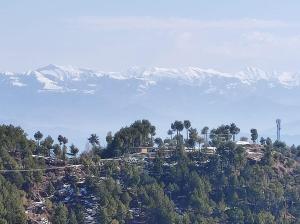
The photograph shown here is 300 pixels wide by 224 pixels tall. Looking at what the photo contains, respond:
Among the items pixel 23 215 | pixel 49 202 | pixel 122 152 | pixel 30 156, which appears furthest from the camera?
pixel 122 152

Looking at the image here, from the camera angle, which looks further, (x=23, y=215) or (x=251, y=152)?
(x=251, y=152)

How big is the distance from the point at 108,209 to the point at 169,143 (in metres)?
30.2

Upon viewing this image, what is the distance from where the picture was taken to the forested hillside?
122m

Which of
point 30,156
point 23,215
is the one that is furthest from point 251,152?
point 23,215

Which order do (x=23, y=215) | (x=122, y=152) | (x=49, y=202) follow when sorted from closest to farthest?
(x=23, y=215) → (x=49, y=202) → (x=122, y=152)

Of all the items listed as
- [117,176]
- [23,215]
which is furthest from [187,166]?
[23,215]

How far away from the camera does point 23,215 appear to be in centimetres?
11438

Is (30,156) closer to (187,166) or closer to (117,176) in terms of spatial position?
(117,176)

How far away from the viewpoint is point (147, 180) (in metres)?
132

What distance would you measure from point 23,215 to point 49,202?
8332mm

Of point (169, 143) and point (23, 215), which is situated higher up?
point (169, 143)

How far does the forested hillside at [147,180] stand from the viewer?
4811 inches

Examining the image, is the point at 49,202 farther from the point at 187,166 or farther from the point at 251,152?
the point at 251,152

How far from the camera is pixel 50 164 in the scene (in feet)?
442
